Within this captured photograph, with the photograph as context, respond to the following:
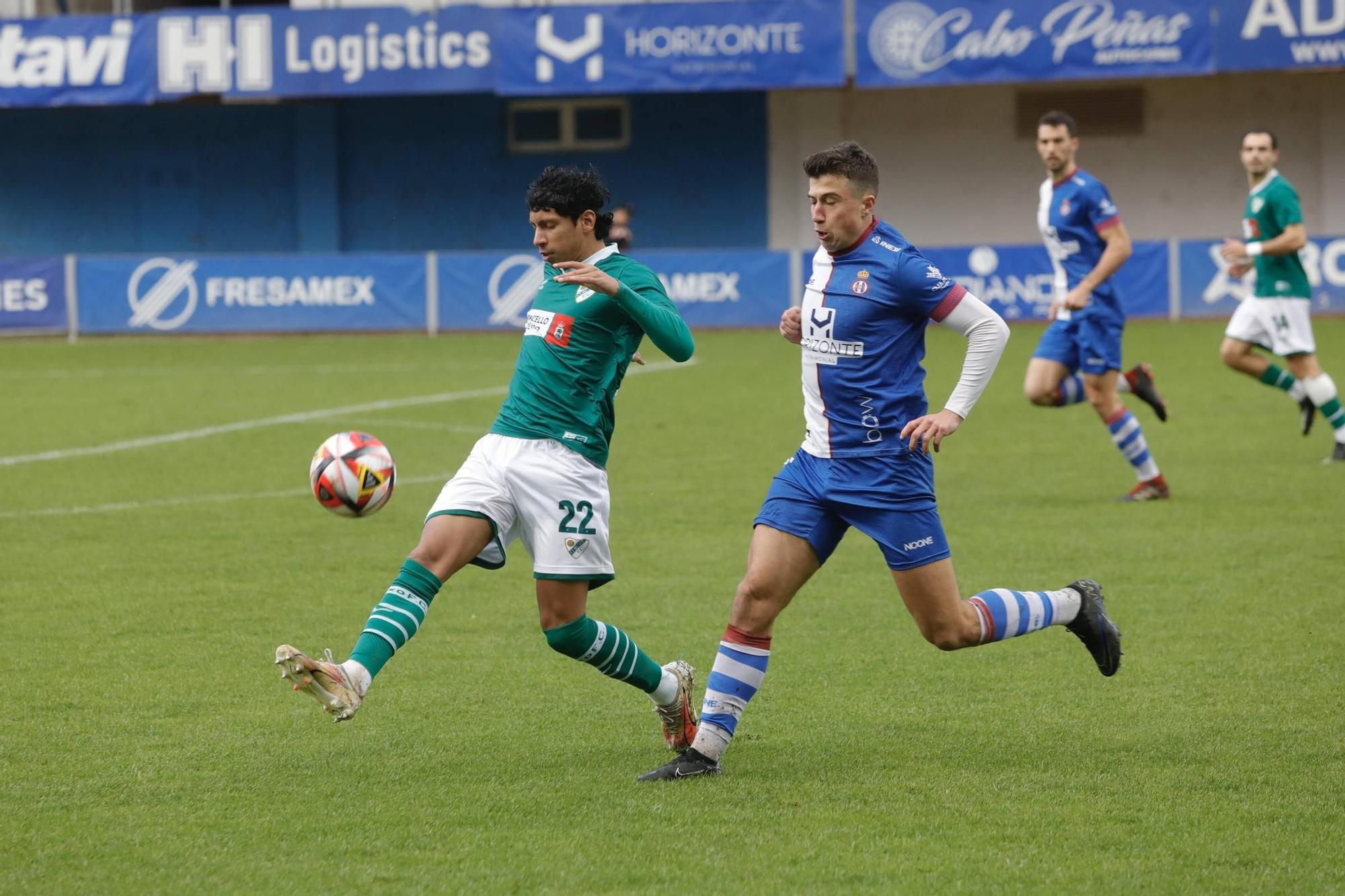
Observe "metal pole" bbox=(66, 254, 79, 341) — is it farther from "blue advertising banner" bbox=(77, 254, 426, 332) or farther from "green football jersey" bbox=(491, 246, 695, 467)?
"green football jersey" bbox=(491, 246, 695, 467)

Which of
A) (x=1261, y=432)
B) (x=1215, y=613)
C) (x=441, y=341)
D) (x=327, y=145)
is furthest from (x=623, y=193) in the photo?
(x=1215, y=613)

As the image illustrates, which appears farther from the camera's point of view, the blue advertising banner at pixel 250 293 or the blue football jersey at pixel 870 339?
the blue advertising banner at pixel 250 293

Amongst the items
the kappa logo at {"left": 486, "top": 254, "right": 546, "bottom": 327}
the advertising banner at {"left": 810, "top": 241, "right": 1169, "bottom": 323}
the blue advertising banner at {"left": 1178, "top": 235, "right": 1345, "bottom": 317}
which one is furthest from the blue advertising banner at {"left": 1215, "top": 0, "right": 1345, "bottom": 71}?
the kappa logo at {"left": 486, "top": 254, "right": 546, "bottom": 327}

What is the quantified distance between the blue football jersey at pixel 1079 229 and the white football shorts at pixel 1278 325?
68.2 inches

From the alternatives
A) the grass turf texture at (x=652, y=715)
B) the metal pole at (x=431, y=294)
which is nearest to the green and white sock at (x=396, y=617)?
the grass turf texture at (x=652, y=715)

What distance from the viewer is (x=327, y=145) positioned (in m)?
30.0

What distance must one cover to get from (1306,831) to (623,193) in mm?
26504

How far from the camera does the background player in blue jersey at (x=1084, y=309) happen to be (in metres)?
9.95

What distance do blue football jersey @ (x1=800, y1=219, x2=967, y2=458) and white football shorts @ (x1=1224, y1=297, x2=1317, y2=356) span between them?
7.14m

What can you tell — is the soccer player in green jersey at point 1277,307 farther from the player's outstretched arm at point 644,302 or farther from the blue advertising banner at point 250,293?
the blue advertising banner at point 250,293

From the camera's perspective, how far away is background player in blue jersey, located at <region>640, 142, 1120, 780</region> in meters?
4.94

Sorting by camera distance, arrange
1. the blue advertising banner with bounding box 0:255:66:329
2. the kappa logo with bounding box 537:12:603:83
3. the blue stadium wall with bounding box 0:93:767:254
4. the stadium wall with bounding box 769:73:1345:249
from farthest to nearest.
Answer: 1. the blue stadium wall with bounding box 0:93:767:254
2. the stadium wall with bounding box 769:73:1345:249
3. the kappa logo with bounding box 537:12:603:83
4. the blue advertising banner with bounding box 0:255:66:329

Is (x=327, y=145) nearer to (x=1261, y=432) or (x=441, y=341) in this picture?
(x=441, y=341)

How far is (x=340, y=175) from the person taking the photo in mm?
30391
